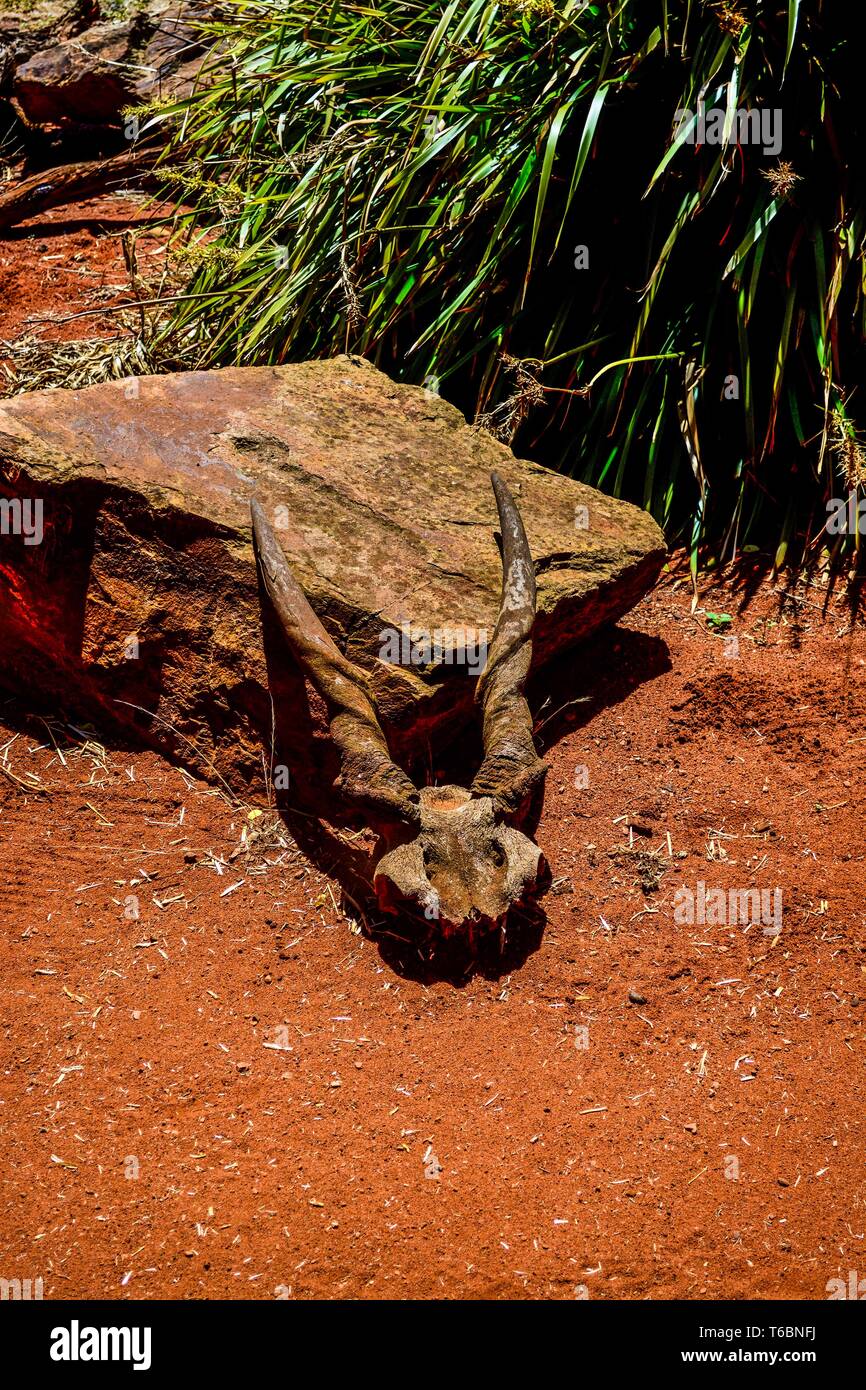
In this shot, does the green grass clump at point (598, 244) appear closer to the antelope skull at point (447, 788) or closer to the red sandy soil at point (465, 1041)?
the red sandy soil at point (465, 1041)

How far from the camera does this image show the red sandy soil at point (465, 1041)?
2545 millimetres

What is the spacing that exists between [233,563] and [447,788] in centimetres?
102

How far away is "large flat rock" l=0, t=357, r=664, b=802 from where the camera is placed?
3676 millimetres

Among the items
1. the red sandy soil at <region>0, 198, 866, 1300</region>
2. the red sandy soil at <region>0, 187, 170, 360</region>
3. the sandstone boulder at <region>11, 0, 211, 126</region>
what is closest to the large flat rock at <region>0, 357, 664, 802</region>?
the red sandy soil at <region>0, 198, 866, 1300</region>

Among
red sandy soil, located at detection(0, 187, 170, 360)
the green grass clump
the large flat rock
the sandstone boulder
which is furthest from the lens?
the sandstone boulder

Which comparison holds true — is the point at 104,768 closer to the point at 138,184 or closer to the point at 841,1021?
the point at 841,1021

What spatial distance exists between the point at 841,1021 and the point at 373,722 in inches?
58.4

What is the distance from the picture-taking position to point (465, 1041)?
9.96ft

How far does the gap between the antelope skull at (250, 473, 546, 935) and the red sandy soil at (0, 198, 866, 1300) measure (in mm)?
324

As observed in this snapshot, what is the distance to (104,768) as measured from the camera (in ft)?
12.8

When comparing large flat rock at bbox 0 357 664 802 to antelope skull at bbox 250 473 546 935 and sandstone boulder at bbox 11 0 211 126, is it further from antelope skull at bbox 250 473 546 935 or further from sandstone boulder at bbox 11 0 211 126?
sandstone boulder at bbox 11 0 211 126

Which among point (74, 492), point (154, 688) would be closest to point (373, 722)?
point (154, 688)

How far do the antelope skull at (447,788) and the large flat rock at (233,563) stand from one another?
14cm

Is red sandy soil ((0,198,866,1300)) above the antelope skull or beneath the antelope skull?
beneath
